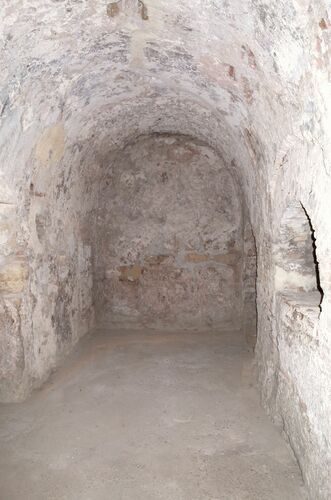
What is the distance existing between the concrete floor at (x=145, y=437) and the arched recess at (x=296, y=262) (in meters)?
1.05

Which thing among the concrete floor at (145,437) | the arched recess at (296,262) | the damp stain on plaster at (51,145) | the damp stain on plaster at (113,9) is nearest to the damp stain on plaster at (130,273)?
the concrete floor at (145,437)

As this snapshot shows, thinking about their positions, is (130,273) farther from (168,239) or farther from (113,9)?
(113,9)

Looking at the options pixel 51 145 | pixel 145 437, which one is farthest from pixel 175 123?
pixel 145 437

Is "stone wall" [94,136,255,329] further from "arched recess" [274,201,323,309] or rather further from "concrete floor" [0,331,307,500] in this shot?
"arched recess" [274,201,323,309]

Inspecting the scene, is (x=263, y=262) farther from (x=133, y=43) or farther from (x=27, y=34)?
(x=27, y=34)

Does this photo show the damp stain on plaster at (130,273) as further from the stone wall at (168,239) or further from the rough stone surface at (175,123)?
the rough stone surface at (175,123)

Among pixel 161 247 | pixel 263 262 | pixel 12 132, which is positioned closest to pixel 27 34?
pixel 12 132

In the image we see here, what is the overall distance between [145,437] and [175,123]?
3.67m

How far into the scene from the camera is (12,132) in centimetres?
333

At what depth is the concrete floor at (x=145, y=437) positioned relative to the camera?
8.55 ft

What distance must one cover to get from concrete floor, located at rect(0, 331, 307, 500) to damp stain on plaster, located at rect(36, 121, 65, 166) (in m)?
2.08

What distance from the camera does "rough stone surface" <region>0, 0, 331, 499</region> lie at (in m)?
2.30

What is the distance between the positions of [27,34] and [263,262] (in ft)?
8.39

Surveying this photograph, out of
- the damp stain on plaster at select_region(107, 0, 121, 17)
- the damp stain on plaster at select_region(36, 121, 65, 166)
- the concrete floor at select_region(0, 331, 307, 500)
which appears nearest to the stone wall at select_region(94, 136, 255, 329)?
the concrete floor at select_region(0, 331, 307, 500)
